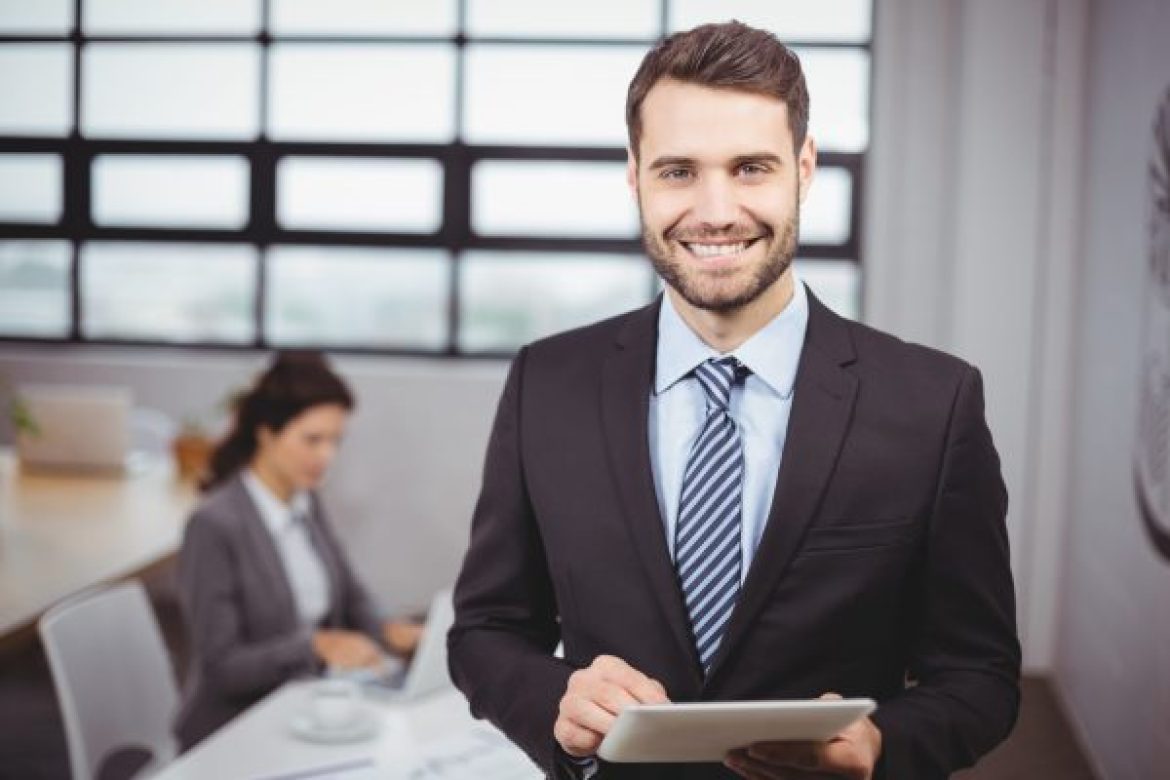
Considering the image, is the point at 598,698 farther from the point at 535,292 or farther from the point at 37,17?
the point at 37,17

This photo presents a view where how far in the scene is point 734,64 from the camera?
130 cm

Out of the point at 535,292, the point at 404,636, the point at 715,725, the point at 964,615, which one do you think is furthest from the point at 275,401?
A: the point at 535,292

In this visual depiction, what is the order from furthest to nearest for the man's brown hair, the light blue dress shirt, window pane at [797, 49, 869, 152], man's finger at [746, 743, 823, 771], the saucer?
window pane at [797, 49, 869, 152] → the saucer → the light blue dress shirt → the man's brown hair → man's finger at [746, 743, 823, 771]

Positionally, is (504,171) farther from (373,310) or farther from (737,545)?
(737,545)

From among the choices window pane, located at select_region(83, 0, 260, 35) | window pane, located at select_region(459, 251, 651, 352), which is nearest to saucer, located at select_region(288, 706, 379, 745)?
window pane, located at select_region(459, 251, 651, 352)

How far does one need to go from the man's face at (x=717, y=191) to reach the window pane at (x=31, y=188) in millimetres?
5287

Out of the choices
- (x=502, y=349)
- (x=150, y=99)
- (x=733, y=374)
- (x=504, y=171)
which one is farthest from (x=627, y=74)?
(x=733, y=374)

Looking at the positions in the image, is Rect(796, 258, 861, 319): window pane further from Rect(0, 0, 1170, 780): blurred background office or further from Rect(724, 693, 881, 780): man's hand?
Rect(724, 693, 881, 780): man's hand

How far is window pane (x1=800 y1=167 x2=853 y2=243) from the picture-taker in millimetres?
5441

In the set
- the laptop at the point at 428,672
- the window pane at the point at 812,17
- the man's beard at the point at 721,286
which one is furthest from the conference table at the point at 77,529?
the window pane at the point at 812,17

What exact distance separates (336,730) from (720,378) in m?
1.16

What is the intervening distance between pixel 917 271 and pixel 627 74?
5.10ft

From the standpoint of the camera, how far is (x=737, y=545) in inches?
53.7

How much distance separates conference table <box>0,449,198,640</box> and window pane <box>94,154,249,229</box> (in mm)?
1376
